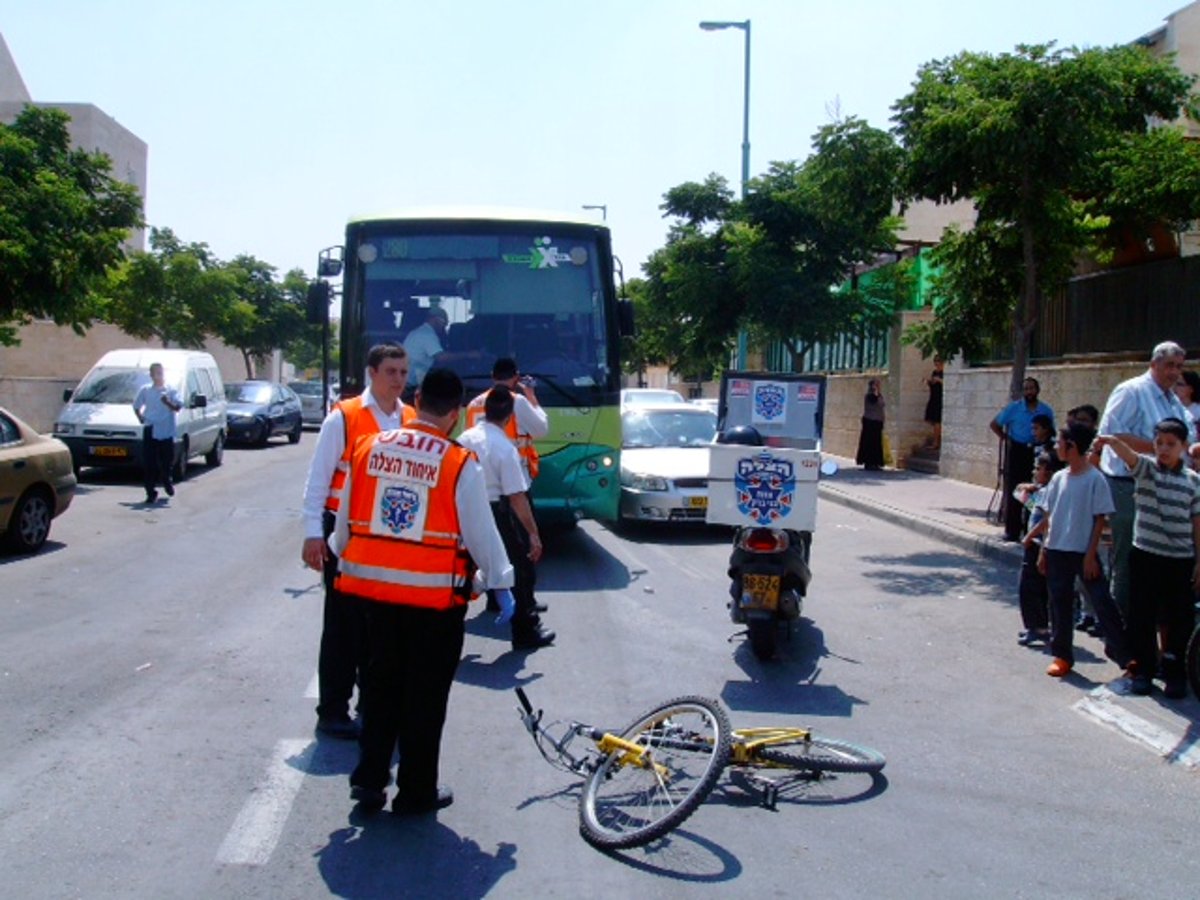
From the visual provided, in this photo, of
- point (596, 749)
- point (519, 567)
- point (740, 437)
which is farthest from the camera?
point (740, 437)

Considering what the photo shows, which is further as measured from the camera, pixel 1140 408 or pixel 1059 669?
pixel 1059 669

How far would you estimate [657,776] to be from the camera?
16.5ft

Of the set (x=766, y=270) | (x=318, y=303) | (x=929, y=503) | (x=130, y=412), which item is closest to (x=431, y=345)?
(x=318, y=303)

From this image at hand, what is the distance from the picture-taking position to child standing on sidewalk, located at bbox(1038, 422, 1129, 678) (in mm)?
7777

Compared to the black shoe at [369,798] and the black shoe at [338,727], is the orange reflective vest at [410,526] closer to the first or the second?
the black shoe at [369,798]

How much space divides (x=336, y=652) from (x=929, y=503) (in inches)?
522

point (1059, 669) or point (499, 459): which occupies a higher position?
point (499, 459)

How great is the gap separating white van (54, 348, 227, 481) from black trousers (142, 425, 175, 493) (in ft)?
3.67

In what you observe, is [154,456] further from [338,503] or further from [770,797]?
[770,797]

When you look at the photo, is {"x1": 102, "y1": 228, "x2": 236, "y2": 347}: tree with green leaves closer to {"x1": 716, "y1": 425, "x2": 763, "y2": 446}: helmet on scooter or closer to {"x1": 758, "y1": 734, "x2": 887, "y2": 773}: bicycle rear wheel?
{"x1": 716, "y1": 425, "x2": 763, "y2": 446}: helmet on scooter

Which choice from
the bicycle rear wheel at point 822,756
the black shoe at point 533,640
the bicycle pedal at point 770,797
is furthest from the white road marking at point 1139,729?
the black shoe at point 533,640

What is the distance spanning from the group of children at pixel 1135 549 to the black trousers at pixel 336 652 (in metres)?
4.60

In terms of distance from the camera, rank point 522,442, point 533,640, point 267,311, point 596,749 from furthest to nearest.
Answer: point 267,311, point 522,442, point 533,640, point 596,749

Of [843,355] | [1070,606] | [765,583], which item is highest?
[843,355]
